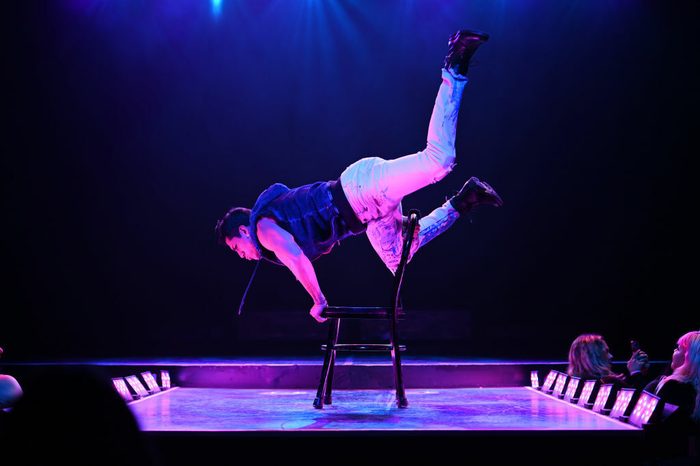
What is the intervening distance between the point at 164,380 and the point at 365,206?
6.55 ft

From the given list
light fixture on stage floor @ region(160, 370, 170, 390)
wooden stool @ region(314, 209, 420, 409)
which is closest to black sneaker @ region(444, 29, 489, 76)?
wooden stool @ region(314, 209, 420, 409)

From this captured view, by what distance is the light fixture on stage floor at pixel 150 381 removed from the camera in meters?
3.96

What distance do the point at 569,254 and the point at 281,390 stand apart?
3.84 metres

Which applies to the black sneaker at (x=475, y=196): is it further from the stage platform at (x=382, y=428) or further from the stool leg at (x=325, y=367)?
the stage platform at (x=382, y=428)

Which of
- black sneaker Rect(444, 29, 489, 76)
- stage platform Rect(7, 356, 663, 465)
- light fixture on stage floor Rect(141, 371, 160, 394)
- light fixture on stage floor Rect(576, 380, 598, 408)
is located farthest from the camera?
Answer: light fixture on stage floor Rect(141, 371, 160, 394)

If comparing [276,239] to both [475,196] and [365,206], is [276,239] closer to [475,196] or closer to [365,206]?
[365,206]

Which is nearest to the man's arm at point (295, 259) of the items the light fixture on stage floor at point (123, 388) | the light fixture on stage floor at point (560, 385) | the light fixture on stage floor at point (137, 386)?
the light fixture on stage floor at point (123, 388)

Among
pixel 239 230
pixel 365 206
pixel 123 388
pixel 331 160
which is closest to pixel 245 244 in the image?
pixel 239 230

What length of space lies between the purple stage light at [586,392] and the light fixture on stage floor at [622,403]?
0.41 meters

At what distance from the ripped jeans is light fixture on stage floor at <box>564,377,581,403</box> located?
1102 millimetres

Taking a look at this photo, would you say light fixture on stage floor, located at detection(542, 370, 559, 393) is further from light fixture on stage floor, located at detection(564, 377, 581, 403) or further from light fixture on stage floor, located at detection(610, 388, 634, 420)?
light fixture on stage floor, located at detection(610, 388, 634, 420)

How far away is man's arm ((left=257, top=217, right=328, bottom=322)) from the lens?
3.01 metres

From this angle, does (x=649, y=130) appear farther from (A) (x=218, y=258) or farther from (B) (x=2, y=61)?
(B) (x=2, y=61)

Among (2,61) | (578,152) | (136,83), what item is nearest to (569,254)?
(578,152)
